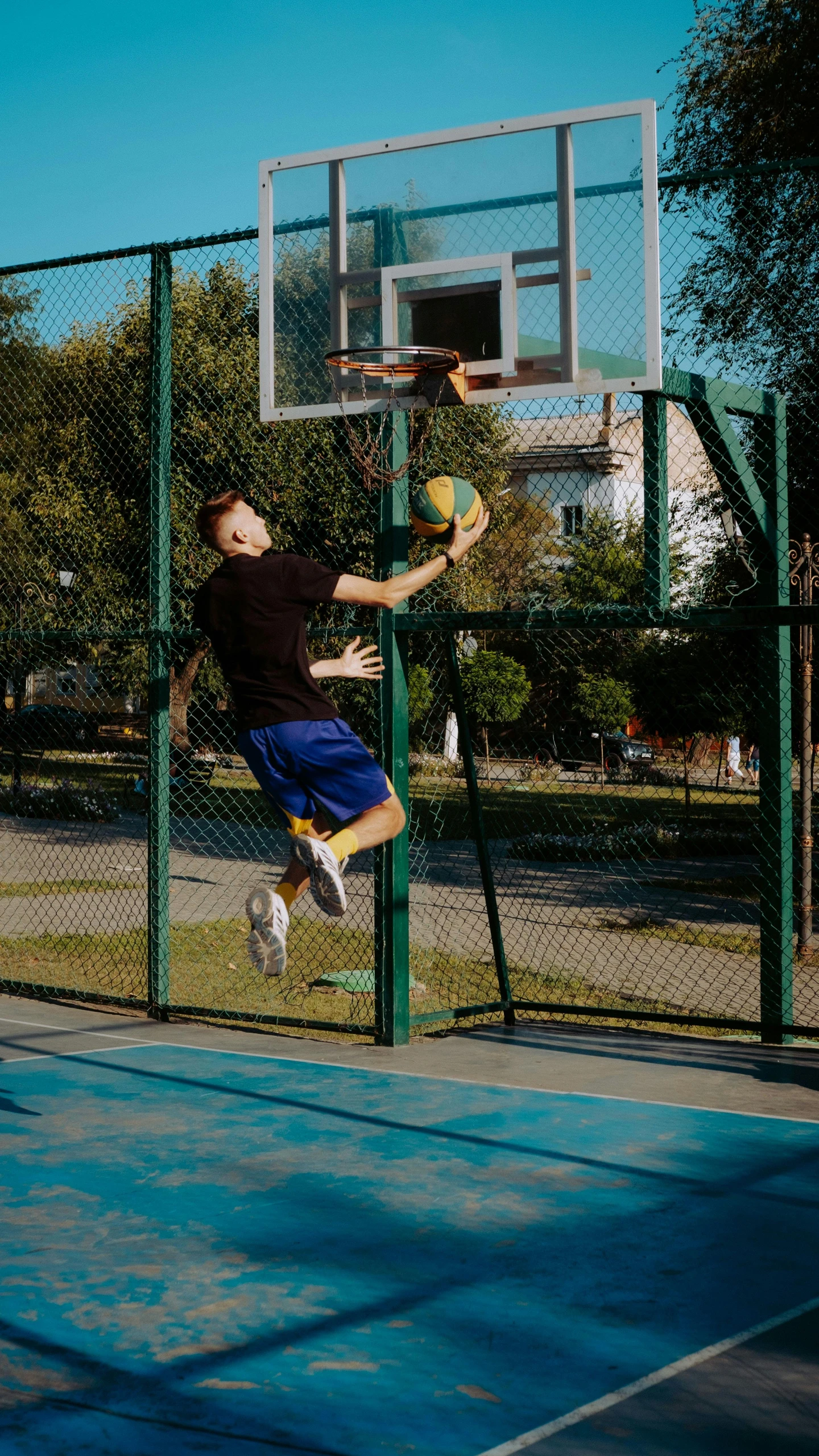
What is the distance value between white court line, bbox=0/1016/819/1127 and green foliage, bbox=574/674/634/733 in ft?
61.2

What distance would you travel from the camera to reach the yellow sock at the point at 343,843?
5.52 meters

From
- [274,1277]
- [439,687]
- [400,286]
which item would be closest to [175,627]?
[400,286]

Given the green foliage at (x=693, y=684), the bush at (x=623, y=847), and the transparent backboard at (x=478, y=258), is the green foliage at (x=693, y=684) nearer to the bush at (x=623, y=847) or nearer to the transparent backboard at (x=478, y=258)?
the bush at (x=623, y=847)

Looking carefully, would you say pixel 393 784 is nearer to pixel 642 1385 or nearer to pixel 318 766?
pixel 318 766

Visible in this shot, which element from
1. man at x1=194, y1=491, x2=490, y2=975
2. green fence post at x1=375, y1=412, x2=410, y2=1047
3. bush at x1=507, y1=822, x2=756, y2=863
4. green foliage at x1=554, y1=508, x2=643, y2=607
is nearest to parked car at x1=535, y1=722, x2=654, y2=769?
green foliage at x1=554, y1=508, x2=643, y2=607

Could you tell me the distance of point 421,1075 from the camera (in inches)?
279

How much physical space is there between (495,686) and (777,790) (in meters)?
18.4

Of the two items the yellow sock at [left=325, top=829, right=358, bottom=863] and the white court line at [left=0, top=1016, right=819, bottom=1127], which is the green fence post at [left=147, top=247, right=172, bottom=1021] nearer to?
the white court line at [left=0, top=1016, right=819, bottom=1127]

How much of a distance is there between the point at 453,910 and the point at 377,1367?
10.6 m

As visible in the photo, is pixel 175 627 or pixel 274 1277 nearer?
pixel 274 1277

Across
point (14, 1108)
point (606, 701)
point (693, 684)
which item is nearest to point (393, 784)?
point (14, 1108)

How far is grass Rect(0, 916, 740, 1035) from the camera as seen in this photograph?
9195 mm

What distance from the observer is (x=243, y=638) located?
564 centimetres

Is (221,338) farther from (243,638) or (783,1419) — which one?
(783,1419)
